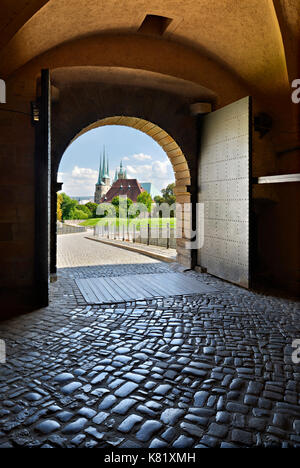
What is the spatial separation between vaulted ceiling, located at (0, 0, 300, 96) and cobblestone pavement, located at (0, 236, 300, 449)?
4.05m

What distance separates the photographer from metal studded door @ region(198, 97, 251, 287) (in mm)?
6004

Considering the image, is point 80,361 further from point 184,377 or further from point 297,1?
point 297,1

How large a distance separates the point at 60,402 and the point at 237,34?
22.0ft

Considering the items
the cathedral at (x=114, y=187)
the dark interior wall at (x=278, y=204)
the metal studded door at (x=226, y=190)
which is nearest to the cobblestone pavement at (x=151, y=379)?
the metal studded door at (x=226, y=190)

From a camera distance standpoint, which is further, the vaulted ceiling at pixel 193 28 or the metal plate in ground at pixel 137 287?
the metal plate in ground at pixel 137 287

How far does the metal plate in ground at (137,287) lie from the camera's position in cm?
545

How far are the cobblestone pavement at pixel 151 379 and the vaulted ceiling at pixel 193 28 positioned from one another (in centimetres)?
405

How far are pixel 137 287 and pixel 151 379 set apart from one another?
3.36m

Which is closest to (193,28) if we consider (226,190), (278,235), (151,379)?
(226,190)

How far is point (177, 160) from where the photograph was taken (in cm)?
818

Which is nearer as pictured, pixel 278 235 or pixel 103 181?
pixel 278 235

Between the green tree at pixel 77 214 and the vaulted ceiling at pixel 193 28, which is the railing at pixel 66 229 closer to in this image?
the vaulted ceiling at pixel 193 28

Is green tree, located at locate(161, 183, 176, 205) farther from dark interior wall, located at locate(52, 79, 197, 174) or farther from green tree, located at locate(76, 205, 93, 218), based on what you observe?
dark interior wall, located at locate(52, 79, 197, 174)

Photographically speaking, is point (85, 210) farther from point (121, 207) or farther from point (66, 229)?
point (66, 229)
